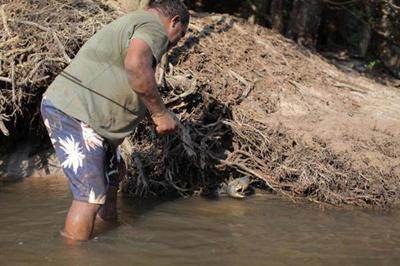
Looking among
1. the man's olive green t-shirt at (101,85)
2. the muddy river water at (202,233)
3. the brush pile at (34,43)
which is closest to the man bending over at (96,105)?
the man's olive green t-shirt at (101,85)

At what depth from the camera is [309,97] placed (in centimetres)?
755

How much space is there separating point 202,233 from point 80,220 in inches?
46.2

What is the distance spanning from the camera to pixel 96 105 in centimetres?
445

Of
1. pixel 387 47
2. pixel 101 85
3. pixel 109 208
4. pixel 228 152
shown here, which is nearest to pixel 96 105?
pixel 101 85

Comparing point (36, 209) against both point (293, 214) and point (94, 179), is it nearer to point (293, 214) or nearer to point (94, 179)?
point (94, 179)

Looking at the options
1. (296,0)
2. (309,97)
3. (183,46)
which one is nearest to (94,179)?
(183,46)

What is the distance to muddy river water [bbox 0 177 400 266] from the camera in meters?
4.70

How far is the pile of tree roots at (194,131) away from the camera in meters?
6.33

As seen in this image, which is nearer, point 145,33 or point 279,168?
point 145,33

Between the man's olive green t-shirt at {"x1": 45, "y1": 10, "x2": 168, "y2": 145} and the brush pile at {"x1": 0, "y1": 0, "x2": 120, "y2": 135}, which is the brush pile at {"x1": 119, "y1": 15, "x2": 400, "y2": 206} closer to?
the brush pile at {"x1": 0, "y1": 0, "x2": 120, "y2": 135}

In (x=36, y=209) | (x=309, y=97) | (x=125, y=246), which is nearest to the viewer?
(x=125, y=246)

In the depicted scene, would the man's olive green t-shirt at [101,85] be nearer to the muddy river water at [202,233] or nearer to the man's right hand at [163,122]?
the man's right hand at [163,122]

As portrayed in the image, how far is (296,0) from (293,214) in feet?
14.2

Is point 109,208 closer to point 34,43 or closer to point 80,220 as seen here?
point 80,220
